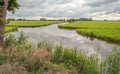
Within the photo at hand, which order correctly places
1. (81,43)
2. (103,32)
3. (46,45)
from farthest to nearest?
1. (103,32)
2. (81,43)
3. (46,45)

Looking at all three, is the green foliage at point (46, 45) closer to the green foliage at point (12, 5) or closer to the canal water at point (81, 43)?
the canal water at point (81, 43)

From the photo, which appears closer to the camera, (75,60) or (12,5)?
(75,60)

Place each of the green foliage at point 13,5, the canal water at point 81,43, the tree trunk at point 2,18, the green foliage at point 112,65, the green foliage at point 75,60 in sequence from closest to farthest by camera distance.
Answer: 1. the green foliage at point 112,65
2. the green foliage at point 75,60
3. the tree trunk at point 2,18
4. the green foliage at point 13,5
5. the canal water at point 81,43

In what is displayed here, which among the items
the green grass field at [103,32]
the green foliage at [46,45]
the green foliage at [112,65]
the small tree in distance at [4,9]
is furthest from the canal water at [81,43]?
the small tree in distance at [4,9]

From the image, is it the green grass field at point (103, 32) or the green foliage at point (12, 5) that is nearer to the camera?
the green foliage at point (12, 5)

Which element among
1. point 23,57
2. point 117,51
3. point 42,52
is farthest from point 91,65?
point 23,57

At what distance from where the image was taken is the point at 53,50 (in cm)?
1662

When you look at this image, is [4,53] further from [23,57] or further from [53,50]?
[53,50]

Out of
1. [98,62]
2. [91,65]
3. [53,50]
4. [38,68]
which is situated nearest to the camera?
[38,68]

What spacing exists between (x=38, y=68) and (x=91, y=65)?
255cm

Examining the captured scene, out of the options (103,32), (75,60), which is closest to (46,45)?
(75,60)

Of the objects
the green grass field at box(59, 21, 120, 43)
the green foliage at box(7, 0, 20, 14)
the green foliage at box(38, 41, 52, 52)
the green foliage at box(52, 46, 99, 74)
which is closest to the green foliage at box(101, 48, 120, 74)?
the green foliage at box(52, 46, 99, 74)

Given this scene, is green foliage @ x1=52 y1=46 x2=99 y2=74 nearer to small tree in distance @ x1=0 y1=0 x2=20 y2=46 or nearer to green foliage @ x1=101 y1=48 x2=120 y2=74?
green foliage @ x1=101 y1=48 x2=120 y2=74

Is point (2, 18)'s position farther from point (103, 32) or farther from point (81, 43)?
point (103, 32)
